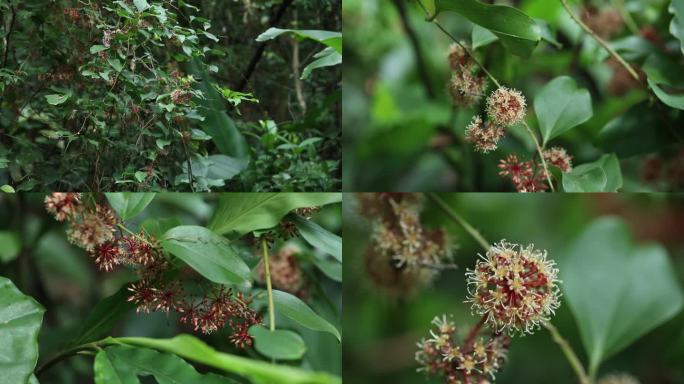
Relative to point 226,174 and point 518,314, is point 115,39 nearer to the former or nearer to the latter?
point 226,174

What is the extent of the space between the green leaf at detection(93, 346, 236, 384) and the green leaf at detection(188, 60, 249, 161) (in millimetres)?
205

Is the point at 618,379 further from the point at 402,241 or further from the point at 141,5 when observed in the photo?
the point at 141,5

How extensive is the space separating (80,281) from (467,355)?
0.48 m

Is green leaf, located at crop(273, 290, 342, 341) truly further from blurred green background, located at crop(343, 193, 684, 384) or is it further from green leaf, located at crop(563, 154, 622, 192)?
green leaf, located at crop(563, 154, 622, 192)

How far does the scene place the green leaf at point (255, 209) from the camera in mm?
631

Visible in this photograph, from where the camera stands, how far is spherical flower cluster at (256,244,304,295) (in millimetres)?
743

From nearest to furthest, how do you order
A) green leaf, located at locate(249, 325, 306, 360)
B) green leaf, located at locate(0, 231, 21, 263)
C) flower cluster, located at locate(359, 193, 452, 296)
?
green leaf, located at locate(249, 325, 306, 360), flower cluster, located at locate(359, 193, 452, 296), green leaf, located at locate(0, 231, 21, 263)

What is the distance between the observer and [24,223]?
83 centimetres

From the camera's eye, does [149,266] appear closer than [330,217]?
Yes

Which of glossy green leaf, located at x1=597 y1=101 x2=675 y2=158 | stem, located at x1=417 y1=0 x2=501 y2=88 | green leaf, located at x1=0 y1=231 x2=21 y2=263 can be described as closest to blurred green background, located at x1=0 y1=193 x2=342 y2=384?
green leaf, located at x1=0 y1=231 x2=21 y2=263

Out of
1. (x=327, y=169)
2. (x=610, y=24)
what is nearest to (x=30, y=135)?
(x=327, y=169)

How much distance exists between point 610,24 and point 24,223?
87 cm

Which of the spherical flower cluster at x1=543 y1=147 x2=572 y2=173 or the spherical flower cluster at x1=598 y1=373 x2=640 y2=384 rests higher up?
the spherical flower cluster at x1=543 y1=147 x2=572 y2=173

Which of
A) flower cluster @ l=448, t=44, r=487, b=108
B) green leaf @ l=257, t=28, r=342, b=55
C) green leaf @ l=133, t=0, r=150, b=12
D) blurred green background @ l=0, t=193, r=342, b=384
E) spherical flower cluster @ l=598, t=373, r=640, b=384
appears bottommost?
spherical flower cluster @ l=598, t=373, r=640, b=384
